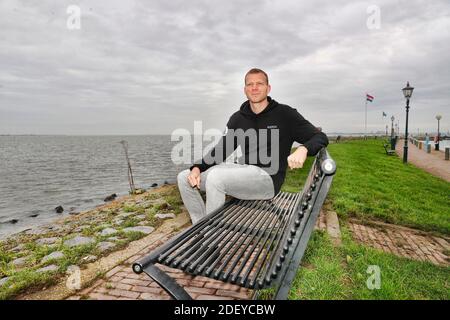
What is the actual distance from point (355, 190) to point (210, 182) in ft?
19.8

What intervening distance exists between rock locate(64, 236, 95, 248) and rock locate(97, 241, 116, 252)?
0.23 meters

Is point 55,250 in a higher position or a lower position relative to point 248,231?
lower

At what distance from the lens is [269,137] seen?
3.56 metres

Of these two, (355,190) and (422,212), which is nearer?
(422,212)

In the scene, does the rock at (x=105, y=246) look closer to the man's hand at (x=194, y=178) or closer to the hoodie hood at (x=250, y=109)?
the man's hand at (x=194, y=178)

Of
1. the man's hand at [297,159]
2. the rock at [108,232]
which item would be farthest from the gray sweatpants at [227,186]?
the rock at [108,232]

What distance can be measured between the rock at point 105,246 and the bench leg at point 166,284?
2294 millimetres

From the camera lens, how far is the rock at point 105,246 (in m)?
3.92

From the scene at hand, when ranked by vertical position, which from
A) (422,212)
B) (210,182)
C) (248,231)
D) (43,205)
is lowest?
(43,205)
